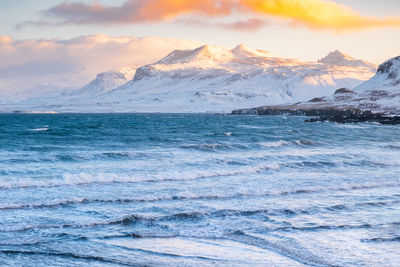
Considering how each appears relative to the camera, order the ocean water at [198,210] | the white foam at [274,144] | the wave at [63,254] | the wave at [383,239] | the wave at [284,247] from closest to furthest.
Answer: the wave at [63,254]
the wave at [284,247]
the ocean water at [198,210]
the wave at [383,239]
the white foam at [274,144]

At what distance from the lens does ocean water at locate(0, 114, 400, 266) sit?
57.6 feet

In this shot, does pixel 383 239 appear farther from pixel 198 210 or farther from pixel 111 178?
pixel 111 178

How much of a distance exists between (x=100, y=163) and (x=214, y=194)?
601 inches

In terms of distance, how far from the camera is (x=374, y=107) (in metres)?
174

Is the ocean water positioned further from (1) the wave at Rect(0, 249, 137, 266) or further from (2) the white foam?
(2) the white foam

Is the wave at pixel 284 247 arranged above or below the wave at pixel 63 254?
below

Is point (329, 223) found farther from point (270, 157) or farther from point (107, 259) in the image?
point (270, 157)

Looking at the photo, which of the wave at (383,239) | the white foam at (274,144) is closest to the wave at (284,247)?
the wave at (383,239)

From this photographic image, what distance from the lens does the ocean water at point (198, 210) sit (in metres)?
17.5

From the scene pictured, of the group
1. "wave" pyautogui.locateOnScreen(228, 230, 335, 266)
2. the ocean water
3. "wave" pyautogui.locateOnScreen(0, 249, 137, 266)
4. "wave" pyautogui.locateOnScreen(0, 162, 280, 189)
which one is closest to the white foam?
the ocean water

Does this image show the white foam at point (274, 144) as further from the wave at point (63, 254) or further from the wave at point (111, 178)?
the wave at point (63, 254)

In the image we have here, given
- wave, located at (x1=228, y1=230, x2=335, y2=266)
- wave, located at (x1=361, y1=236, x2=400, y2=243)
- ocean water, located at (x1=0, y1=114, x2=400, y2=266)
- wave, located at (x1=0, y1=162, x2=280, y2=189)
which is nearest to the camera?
wave, located at (x1=228, y1=230, x2=335, y2=266)

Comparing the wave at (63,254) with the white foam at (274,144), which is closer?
the wave at (63,254)

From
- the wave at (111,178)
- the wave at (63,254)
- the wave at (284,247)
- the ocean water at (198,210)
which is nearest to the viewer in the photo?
the wave at (63,254)
